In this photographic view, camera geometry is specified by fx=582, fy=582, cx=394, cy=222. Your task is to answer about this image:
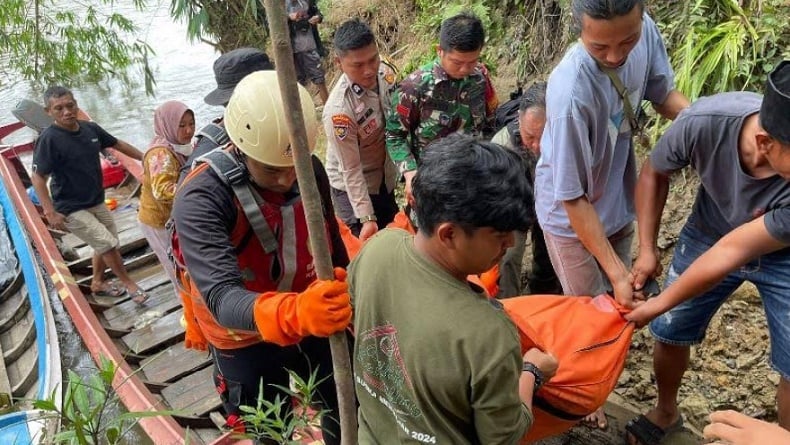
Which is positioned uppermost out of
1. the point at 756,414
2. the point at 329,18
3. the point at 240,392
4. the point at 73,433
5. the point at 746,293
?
the point at 329,18

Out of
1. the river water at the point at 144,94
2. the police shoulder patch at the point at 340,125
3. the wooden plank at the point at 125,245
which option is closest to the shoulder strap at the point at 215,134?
the police shoulder patch at the point at 340,125

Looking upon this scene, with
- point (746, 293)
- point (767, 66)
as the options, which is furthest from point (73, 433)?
point (767, 66)

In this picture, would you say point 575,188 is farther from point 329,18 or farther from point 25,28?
point 25,28

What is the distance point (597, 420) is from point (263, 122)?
2.13 m

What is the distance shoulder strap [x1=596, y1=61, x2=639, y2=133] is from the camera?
2152mm

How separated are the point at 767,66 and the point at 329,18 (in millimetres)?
6952

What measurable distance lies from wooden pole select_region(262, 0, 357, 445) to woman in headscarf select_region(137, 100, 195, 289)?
7.23 ft

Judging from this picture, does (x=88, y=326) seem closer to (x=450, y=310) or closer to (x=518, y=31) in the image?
(x=450, y=310)

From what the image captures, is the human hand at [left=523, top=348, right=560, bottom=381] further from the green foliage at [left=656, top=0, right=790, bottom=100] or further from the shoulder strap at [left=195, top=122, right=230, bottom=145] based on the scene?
the green foliage at [left=656, top=0, right=790, bottom=100]

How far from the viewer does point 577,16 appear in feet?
6.78

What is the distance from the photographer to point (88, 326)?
4.18 m

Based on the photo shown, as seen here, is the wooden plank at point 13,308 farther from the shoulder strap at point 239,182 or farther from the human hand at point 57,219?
the shoulder strap at point 239,182

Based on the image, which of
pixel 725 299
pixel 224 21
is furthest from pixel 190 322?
pixel 224 21

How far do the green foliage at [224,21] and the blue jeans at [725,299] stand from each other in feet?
27.4
